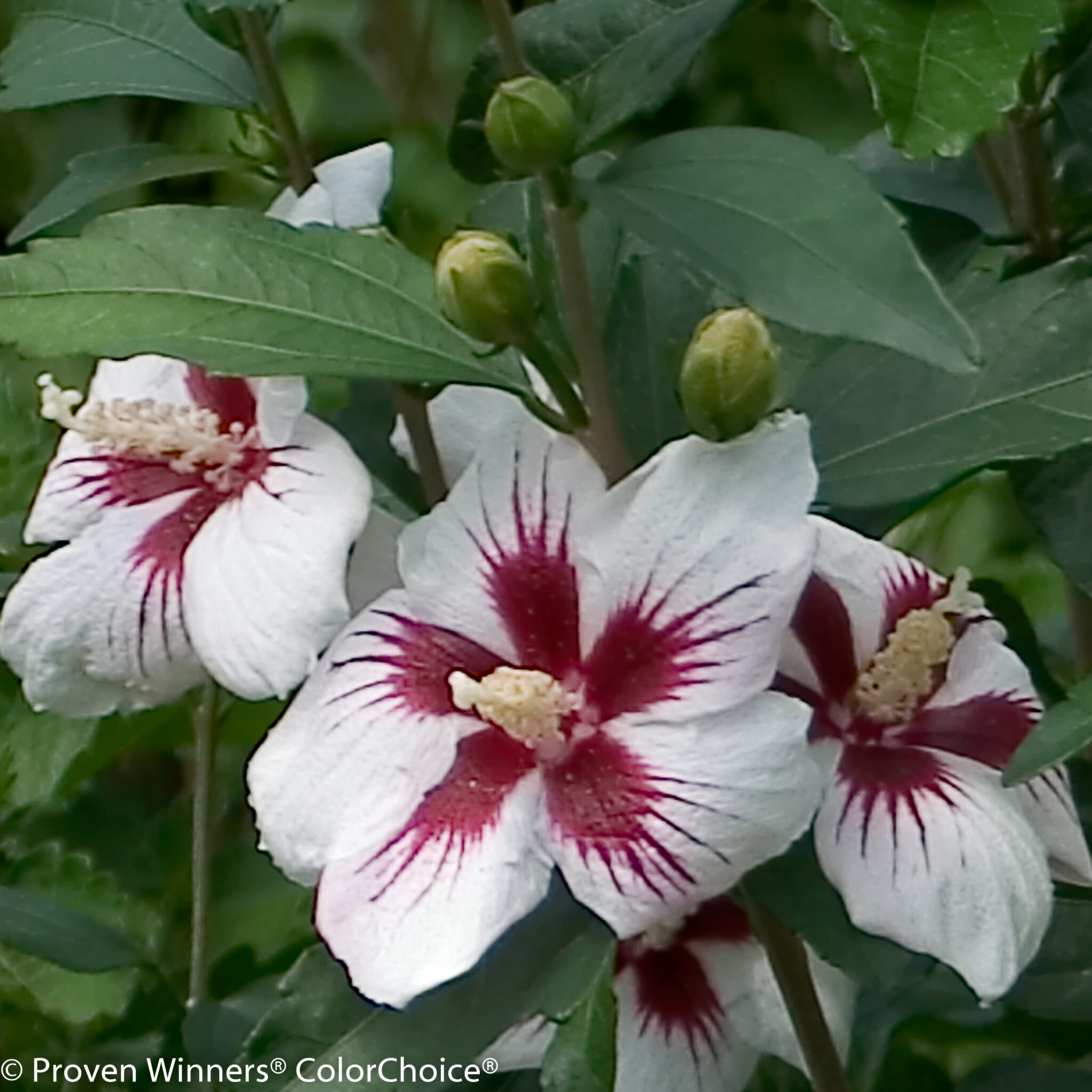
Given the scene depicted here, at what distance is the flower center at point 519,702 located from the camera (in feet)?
1.35

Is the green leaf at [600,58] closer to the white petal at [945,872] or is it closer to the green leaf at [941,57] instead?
the green leaf at [941,57]

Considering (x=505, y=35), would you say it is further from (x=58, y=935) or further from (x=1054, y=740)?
(x=58, y=935)

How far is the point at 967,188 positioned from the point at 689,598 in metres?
0.35

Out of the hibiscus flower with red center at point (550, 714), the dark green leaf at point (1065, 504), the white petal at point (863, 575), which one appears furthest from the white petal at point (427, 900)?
the dark green leaf at point (1065, 504)

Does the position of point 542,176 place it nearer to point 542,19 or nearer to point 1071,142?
point 542,19

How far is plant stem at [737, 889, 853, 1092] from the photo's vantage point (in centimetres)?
48

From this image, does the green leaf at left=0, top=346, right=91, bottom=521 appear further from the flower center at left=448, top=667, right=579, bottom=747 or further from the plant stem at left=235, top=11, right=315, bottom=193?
the flower center at left=448, top=667, right=579, bottom=747

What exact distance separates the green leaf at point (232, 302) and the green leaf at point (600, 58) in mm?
77

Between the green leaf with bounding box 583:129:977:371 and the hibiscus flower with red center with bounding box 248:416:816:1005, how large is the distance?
0.03 m

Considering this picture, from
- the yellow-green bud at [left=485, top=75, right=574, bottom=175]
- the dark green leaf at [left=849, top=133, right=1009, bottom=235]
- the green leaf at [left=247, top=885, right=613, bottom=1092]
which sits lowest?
the green leaf at [left=247, top=885, right=613, bottom=1092]

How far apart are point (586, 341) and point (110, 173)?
216 millimetres

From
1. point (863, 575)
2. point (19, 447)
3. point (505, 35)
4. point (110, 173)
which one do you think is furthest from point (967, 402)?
point (19, 447)

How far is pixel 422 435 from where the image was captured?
509 mm

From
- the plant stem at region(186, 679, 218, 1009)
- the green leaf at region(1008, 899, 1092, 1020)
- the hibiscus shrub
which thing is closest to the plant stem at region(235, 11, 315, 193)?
the hibiscus shrub
